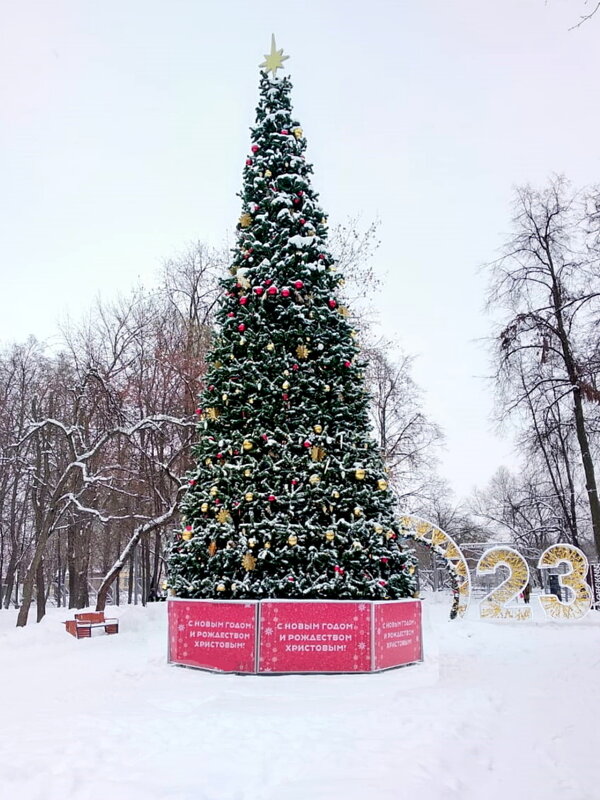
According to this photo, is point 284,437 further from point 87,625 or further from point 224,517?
point 87,625

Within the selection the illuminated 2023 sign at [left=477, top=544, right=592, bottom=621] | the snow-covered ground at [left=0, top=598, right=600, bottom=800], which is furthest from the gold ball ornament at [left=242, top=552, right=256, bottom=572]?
the illuminated 2023 sign at [left=477, top=544, right=592, bottom=621]

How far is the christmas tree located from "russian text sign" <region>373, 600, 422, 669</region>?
0.28m

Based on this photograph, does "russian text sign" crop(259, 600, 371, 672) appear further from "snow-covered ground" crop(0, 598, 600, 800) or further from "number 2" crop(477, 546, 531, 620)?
"number 2" crop(477, 546, 531, 620)

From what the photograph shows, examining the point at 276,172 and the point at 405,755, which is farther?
the point at 276,172

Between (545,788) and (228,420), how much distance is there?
25.9ft

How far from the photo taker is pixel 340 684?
950 cm

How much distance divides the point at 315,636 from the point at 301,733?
3748 mm

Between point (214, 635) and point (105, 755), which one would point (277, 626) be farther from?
point (105, 755)

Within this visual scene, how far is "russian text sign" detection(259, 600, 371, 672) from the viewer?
1031 cm

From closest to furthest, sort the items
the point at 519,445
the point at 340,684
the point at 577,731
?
the point at 577,731, the point at 340,684, the point at 519,445

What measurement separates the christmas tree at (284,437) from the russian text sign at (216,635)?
356 millimetres

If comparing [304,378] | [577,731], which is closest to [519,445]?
[304,378]

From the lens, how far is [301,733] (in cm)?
669

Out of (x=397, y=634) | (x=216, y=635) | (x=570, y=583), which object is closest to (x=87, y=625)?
(x=216, y=635)
